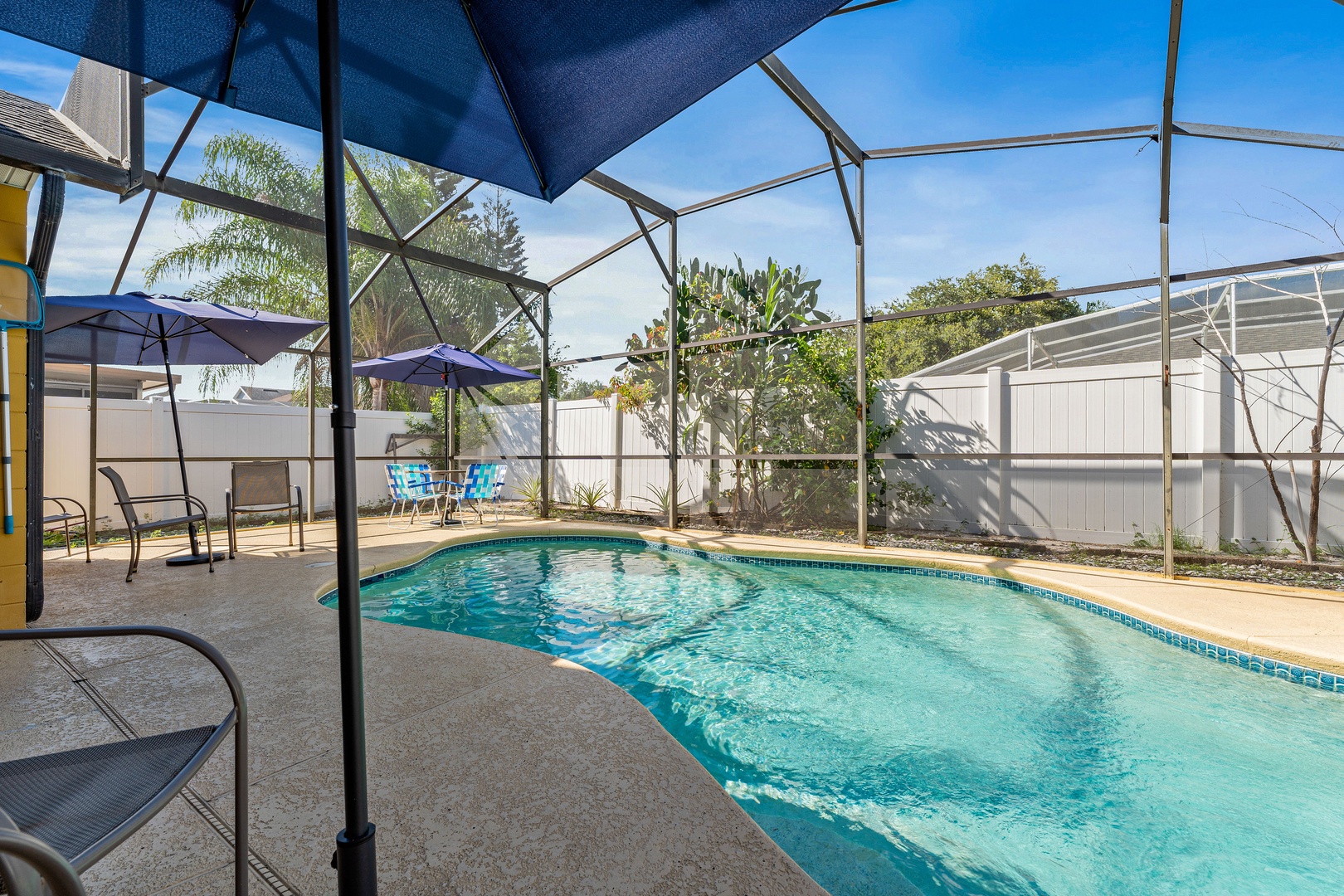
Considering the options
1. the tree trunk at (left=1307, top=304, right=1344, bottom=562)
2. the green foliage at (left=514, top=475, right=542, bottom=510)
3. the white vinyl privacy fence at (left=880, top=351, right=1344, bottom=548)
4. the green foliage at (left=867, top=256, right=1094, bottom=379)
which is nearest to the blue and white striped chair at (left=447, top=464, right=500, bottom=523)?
the green foliage at (left=514, top=475, right=542, bottom=510)

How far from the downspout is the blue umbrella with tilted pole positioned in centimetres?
370

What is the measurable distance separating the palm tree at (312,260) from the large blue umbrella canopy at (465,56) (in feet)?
38.1

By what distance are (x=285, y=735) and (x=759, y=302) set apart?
741 centimetres

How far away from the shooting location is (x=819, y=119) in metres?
5.86

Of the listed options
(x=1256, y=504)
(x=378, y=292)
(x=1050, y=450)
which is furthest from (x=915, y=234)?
(x=378, y=292)

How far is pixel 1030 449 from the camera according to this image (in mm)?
6660

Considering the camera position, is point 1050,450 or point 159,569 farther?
point 1050,450

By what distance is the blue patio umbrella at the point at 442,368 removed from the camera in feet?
25.4

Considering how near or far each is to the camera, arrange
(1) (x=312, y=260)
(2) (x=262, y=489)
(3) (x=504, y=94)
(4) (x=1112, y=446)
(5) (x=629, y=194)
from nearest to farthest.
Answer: (3) (x=504, y=94)
(2) (x=262, y=489)
(4) (x=1112, y=446)
(5) (x=629, y=194)
(1) (x=312, y=260)

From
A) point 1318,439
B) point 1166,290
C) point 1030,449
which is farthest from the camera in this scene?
point 1030,449

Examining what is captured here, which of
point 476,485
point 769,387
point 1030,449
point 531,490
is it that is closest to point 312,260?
point 531,490

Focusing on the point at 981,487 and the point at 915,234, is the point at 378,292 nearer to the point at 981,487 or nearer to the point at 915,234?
the point at 915,234

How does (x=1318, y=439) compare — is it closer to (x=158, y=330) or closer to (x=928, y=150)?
(x=928, y=150)

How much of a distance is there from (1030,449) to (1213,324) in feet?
6.23
